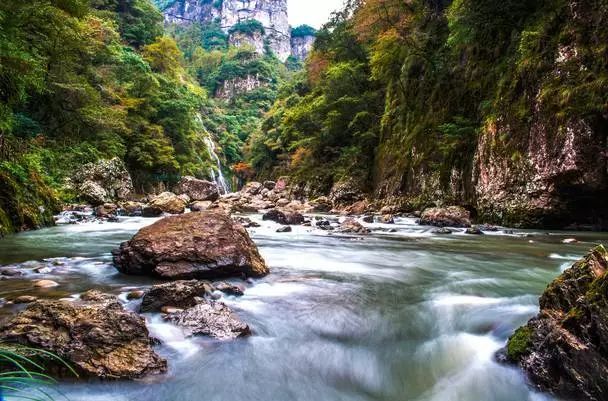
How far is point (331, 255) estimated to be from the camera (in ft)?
25.5

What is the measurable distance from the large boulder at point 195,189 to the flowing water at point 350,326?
72.0 feet

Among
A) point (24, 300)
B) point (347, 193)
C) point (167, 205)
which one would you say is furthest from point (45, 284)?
point (347, 193)

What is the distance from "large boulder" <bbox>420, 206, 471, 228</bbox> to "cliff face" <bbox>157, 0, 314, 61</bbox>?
11389 cm

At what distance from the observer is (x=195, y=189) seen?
3008 centimetres

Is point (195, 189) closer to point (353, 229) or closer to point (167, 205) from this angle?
point (167, 205)

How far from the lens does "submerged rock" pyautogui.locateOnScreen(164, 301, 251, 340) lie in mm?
3588

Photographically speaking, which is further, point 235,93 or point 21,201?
point 235,93

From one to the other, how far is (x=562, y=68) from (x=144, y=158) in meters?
23.4

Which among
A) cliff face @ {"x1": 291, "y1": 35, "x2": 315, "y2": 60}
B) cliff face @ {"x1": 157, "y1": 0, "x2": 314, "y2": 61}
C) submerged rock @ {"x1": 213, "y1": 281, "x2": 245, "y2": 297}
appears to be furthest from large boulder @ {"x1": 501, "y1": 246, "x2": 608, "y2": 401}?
cliff face @ {"x1": 291, "y1": 35, "x2": 315, "y2": 60}

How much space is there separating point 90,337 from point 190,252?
2.43 metres

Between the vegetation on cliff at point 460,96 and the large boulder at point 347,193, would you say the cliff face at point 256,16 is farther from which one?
the large boulder at point 347,193

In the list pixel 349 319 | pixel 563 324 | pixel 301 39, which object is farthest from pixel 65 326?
pixel 301 39

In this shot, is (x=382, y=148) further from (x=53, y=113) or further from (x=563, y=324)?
(x=563, y=324)

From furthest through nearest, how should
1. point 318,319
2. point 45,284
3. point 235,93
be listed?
point 235,93
point 45,284
point 318,319
